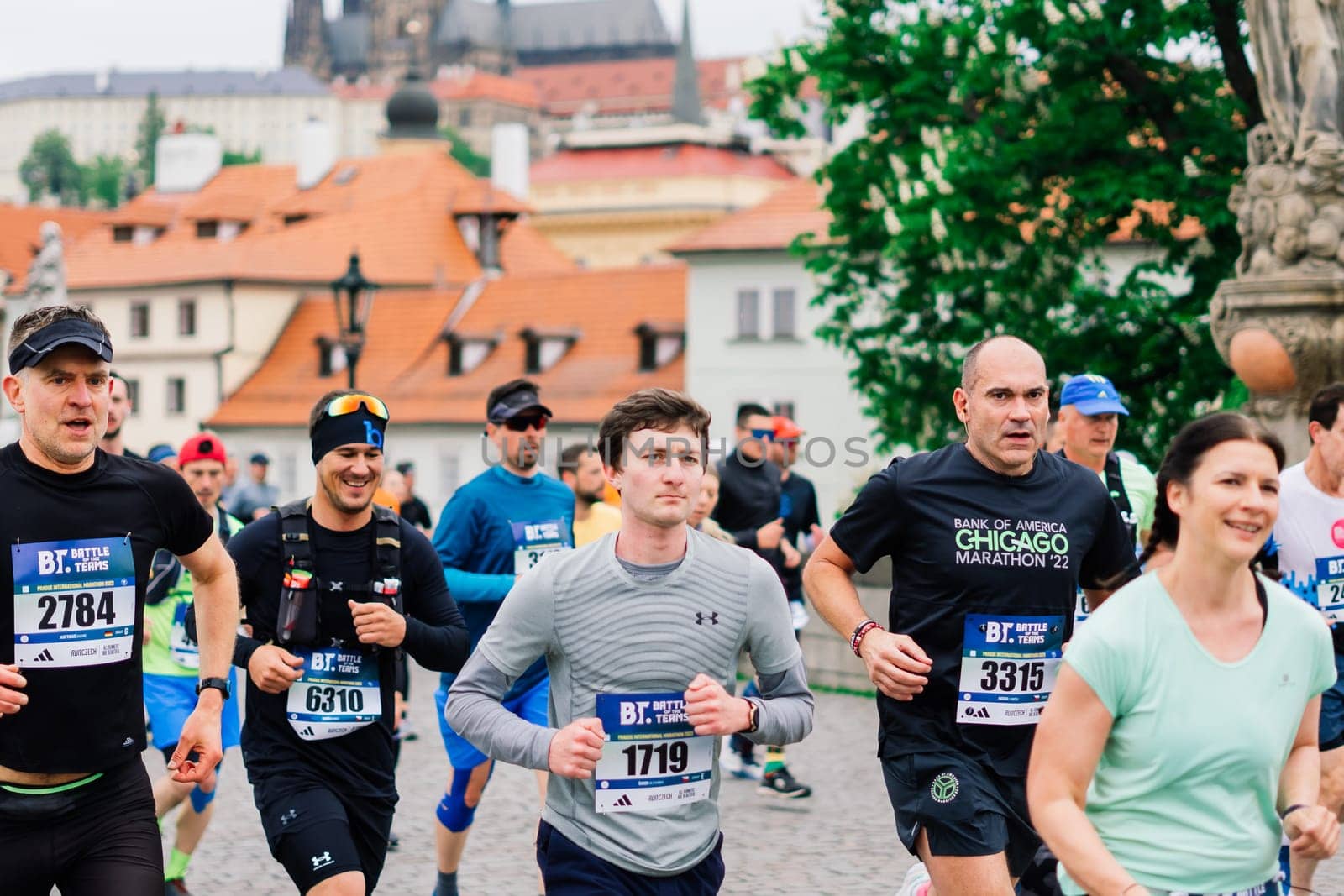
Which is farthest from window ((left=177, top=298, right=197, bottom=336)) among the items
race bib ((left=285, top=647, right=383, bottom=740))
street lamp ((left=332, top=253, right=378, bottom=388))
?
race bib ((left=285, top=647, right=383, bottom=740))

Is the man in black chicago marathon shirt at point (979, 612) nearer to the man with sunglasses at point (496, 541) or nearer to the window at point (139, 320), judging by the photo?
the man with sunglasses at point (496, 541)

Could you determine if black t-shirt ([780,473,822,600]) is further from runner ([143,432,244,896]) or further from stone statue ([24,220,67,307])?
stone statue ([24,220,67,307])

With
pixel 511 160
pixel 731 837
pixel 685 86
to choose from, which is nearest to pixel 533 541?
pixel 731 837

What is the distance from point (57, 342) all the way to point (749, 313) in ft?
173

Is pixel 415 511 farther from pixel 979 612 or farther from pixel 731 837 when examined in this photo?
pixel 979 612

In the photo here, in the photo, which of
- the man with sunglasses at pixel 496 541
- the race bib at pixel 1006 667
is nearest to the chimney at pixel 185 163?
the man with sunglasses at pixel 496 541

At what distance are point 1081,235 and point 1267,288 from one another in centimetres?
879

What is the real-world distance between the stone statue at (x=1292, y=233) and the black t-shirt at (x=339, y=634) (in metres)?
6.70

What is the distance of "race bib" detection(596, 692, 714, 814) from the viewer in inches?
196

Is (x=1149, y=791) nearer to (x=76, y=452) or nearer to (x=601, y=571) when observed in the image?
(x=601, y=571)

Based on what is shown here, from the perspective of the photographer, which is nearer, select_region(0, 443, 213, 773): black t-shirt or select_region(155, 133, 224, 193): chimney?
select_region(0, 443, 213, 773): black t-shirt

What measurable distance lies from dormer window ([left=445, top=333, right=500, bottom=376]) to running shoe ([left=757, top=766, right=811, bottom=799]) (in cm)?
5214

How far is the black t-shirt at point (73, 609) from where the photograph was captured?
206 inches

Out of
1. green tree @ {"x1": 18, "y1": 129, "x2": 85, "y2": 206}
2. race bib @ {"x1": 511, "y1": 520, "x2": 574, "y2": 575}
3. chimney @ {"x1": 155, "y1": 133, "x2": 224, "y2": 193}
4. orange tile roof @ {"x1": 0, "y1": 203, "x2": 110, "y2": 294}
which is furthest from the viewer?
green tree @ {"x1": 18, "y1": 129, "x2": 85, "y2": 206}
